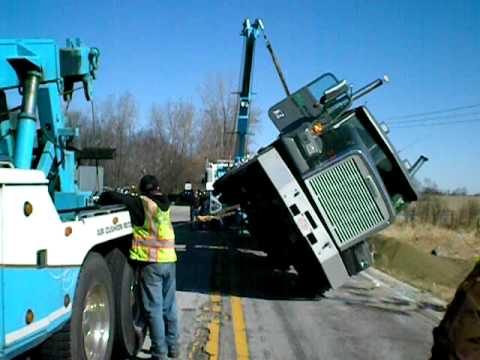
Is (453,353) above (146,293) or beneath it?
above

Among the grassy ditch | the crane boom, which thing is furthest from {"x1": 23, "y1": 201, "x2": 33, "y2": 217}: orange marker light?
the crane boom

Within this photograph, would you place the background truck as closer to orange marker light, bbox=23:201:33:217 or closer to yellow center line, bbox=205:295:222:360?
orange marker light, bbox=23:201:33:217

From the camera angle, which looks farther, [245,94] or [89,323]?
[245,94]

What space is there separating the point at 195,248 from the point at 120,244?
10815 millimetres

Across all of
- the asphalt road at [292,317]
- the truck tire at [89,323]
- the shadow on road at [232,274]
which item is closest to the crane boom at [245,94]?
the shadow on road at [232,274]

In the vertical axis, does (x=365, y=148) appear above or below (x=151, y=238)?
above

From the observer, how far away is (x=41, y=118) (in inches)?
216

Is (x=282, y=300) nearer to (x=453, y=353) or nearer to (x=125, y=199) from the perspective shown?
(x=125, y=199)

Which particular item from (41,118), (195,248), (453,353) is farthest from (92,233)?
(195,248)

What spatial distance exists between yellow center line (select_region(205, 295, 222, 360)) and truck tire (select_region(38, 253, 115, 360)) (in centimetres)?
144

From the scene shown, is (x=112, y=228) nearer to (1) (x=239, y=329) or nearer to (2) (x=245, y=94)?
(1) (x=239, y=329)

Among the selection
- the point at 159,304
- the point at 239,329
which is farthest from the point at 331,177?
the point at 159,304

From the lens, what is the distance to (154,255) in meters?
5.54

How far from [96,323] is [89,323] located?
170mm
